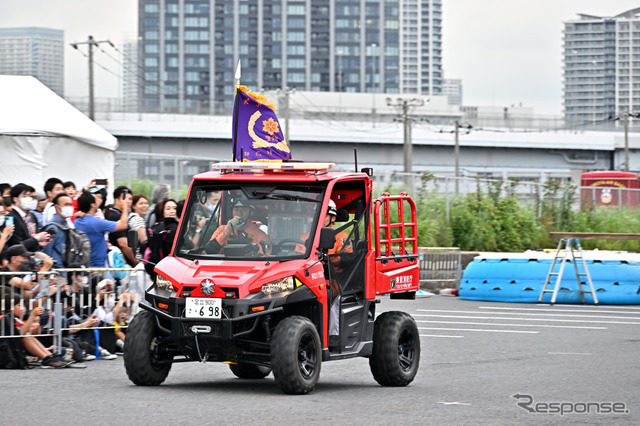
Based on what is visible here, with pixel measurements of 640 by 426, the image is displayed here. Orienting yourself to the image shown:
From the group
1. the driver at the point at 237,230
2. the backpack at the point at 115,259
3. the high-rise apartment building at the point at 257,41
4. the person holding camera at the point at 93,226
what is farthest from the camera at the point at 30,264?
the high-rise apartment building at the point at 257,41

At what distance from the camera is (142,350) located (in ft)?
32.6

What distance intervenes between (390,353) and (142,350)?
2.58 metres

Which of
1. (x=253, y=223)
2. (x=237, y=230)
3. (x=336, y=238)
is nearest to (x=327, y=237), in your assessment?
(x=336, y=238)

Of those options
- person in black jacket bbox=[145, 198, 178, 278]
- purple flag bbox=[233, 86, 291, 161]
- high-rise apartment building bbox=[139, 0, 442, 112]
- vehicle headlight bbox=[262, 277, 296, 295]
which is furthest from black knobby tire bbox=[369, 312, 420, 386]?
high-rise apartment building bbox=[139, 0, 442, 112]

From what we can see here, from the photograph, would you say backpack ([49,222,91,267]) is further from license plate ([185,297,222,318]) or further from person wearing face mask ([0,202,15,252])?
license plate ([185,297,222,318])

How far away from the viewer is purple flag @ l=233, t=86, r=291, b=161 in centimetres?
1239

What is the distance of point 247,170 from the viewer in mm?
10766

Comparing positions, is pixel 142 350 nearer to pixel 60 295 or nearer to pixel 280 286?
pixel 280 286

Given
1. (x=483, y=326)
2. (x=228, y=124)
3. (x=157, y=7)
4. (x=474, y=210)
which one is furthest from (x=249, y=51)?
(x=483, y=326)

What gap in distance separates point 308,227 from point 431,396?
2.01m

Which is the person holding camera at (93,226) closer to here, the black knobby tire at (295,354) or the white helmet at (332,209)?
the white helmet at (332,209)

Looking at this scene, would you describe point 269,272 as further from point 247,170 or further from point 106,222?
point 106,222

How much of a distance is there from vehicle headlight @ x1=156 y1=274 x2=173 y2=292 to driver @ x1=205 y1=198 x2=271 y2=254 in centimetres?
56

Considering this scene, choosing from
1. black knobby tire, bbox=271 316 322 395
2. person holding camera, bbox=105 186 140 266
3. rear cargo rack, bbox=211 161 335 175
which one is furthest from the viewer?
person holding camera, bbox=105 186 140 266
